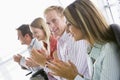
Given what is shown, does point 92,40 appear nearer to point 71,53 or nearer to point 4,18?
point 71,53

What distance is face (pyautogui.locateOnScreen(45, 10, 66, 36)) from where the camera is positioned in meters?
1.57

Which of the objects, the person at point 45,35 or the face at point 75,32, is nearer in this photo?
the face at point 75,32

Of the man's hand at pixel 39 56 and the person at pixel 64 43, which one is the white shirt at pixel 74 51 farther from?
the man's hand at pixel 39 56

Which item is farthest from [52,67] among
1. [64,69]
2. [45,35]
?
[45,35]

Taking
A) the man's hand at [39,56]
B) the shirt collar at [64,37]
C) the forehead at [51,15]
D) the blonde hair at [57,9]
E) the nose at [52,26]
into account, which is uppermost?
the blonde hair at [57,9]

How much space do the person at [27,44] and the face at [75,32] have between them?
335mm

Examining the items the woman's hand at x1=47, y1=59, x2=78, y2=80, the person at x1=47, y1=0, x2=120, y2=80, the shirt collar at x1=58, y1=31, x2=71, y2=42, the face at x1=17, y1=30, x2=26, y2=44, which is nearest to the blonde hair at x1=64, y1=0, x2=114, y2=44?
the person at x1=47, y1=0, x2=120, y2=80

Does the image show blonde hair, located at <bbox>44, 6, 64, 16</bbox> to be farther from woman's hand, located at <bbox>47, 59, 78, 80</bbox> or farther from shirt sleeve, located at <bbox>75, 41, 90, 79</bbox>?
woman's hand, located at <bbox>47, 59, 78, 80</bbox>

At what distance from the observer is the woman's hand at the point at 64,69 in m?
1.57

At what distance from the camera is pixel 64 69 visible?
1.60m

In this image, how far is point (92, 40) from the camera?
146 centimetres

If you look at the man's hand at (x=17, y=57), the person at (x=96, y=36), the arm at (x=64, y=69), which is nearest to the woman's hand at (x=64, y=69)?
the arm at (x=64, y=69)

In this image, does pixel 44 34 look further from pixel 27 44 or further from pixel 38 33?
pixel 27 44

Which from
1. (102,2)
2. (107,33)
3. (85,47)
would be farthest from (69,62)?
(102,2)
